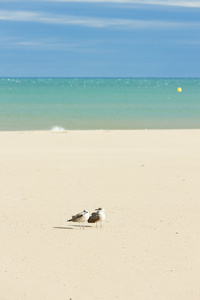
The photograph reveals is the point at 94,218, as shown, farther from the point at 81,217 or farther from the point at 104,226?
the point at 104,226

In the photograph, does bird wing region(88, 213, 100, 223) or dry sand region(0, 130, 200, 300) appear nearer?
dry sand region(0, 130, 200, 300)

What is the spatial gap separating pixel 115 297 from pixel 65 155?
15.1 meters

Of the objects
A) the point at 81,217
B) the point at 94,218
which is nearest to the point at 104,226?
the point at 94,218

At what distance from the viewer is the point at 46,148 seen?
26.7 metres

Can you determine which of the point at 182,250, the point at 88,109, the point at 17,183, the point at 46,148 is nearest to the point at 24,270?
the point at 182,250

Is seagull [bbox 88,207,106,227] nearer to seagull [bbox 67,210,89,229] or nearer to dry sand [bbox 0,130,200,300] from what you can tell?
seagull [bbox 67,210,89,229]

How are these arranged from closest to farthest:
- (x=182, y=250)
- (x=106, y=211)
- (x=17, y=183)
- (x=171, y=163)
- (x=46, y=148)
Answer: (x=182, y=250) < (x=106, y=211) < (x=17, y=183) < (x=171, y=163) < (x=46, y=148)

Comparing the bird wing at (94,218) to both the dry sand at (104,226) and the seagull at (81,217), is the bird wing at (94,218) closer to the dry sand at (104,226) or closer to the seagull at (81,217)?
the seagull at (81,217)

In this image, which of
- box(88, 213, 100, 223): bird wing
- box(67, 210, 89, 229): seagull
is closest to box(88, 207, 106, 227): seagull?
box(88, 213, 100, 223): bird wing

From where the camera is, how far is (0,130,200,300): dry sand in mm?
10000

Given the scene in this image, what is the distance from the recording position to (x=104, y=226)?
13.6 metres

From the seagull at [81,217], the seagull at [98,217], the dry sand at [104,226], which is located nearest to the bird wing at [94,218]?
the seagull at [98,217]

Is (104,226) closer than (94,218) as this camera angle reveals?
No

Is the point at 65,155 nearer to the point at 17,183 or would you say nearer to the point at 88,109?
the point at 17,183
